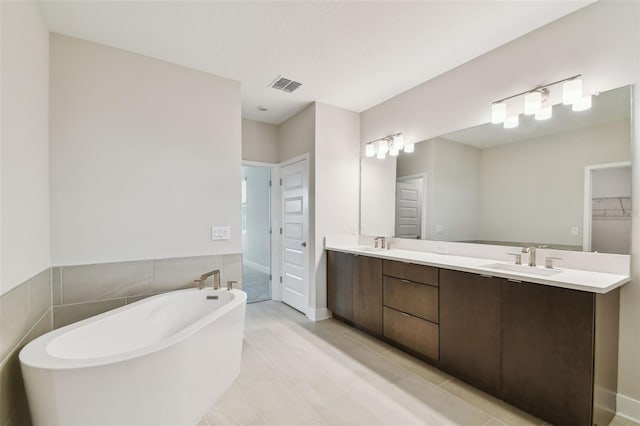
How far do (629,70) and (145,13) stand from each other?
3.22 m

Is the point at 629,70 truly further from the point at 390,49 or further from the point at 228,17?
the point at 228,17

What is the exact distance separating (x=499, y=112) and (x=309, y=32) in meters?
1.69

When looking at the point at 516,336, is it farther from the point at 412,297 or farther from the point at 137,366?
the point at 137,366

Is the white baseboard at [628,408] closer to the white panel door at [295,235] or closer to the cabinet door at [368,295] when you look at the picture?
the cabinet door at [368,295]

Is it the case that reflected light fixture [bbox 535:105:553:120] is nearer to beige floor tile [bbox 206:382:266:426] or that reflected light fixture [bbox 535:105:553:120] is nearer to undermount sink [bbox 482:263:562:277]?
undermount sink [bbox 482:263:562:277]

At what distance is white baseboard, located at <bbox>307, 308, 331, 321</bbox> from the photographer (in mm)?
3477

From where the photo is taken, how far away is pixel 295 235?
392 cm

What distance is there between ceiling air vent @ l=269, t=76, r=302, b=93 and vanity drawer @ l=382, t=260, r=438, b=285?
212cm

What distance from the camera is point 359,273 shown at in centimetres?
310

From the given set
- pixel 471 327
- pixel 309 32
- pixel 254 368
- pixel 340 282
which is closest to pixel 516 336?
pixel 471 327

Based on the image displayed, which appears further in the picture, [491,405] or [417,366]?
[417,366]

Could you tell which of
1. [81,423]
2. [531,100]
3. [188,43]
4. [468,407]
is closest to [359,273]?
[468,407]

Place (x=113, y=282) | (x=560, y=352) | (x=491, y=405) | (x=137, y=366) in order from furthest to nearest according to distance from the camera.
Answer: (x=113, y=282) < (x=491, y=405) < (x=560, y=352) < (x=137, y=366)

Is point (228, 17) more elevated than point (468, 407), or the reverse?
point (228, 17)
